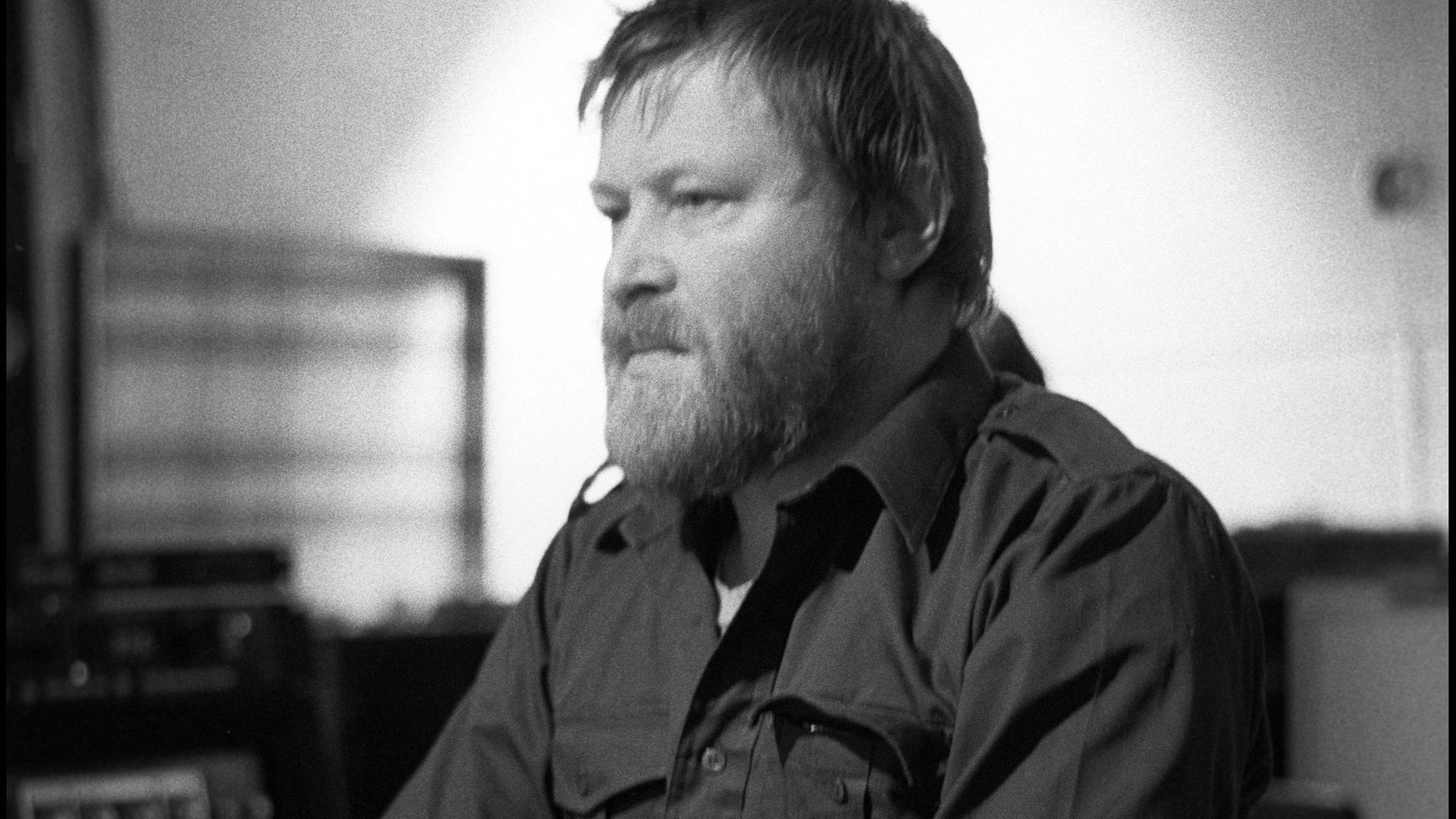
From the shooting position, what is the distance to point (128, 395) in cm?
189

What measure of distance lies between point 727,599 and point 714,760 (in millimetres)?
133

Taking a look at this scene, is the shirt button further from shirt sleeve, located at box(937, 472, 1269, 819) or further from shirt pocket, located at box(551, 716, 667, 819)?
shirt sleeve, located at box(937, 472, 1269, 819)

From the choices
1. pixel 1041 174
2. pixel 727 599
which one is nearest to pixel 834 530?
pixel 727 599

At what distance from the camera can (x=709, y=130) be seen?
1.12 meters

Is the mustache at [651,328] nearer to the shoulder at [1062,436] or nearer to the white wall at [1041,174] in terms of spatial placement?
the shoulder at [1062,436]

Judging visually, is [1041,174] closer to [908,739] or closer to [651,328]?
[651,328]

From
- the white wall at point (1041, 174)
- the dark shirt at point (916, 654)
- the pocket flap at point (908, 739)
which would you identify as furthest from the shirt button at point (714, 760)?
the white wall at point (1041, 174)

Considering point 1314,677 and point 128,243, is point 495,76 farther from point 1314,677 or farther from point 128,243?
point 1314,677

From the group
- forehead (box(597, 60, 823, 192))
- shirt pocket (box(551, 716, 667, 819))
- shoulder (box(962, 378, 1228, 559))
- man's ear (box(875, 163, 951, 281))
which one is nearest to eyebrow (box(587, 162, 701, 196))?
forehead (box(597, 60, 823, 192))

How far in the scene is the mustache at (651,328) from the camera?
114 cm

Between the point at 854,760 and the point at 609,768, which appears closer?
the point at 854,760

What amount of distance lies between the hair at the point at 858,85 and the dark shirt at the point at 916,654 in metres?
0.11

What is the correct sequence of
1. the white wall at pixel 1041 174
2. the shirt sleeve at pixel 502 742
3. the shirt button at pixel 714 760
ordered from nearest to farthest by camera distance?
the shirt button at pixel 714 760, the shirt sleeve at pixel 502 742, the white wall at pixel 1041 174

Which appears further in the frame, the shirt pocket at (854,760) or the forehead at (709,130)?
the forehead at (709,130)
